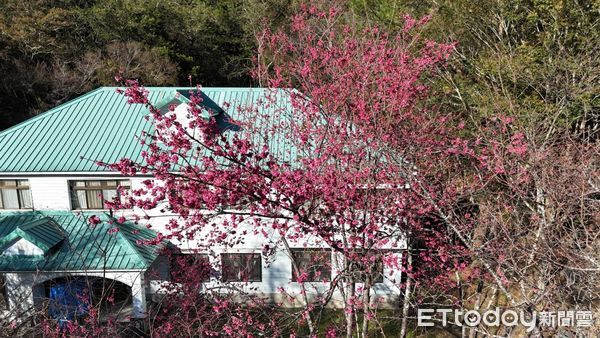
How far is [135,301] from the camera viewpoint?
12.7 metres

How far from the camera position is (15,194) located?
1370 centimetres

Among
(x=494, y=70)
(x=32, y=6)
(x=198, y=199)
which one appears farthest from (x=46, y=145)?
(x=32, y=6)

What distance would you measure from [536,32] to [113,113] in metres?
15.2

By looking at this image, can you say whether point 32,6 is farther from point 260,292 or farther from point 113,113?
point 260,292

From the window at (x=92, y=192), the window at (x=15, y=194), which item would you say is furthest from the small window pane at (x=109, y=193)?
the window at (x=15, y=194)

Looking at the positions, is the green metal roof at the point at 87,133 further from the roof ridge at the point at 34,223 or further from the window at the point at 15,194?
the roof ridge at the point at 34,223

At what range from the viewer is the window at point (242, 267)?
569 inches

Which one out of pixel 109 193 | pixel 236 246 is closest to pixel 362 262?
pixel 236 246

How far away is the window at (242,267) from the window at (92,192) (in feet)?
14.0

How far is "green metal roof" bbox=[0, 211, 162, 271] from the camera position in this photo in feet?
40.3

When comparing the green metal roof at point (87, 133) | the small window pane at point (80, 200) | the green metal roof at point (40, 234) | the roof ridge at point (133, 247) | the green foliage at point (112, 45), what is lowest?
the roof ridge at point (133, 247)

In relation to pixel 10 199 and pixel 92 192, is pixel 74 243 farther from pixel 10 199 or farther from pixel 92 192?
pixel 10 199

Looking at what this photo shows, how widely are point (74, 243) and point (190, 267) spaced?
12.6 ft

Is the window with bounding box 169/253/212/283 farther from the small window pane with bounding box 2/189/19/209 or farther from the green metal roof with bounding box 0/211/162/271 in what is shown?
the small window pane with bounding box 2/189/19/209
